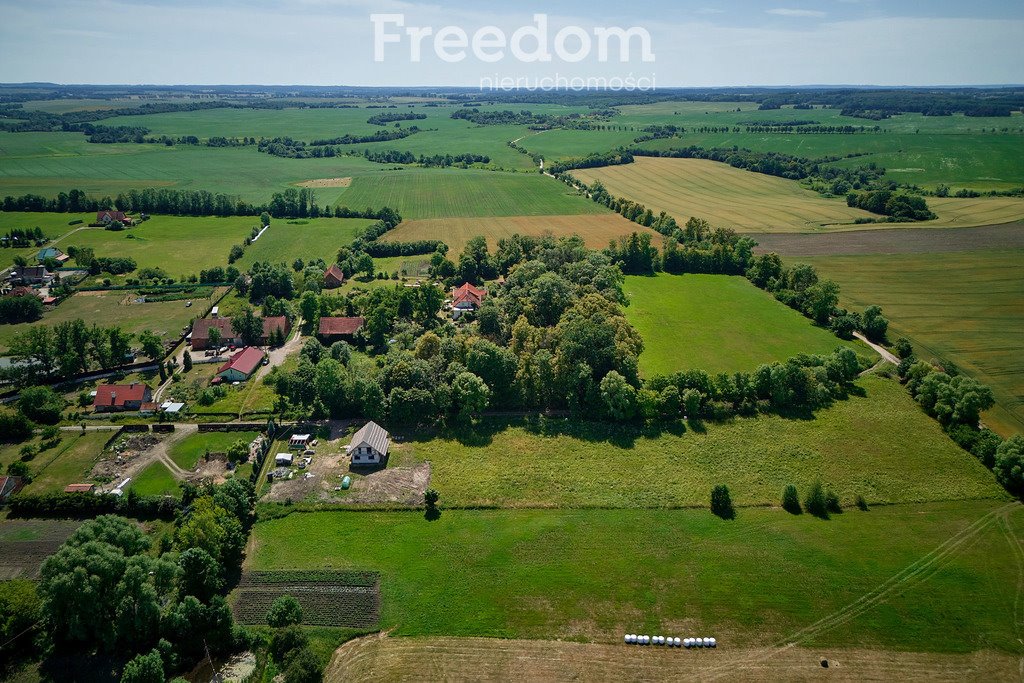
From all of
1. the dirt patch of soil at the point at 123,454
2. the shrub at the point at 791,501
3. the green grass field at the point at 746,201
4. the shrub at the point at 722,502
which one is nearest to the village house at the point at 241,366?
the dirt patch of soil at the point at 123,454

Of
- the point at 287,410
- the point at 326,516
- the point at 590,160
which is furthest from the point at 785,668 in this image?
the point at 590,160

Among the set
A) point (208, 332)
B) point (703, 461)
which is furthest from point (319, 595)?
point (208, 332)

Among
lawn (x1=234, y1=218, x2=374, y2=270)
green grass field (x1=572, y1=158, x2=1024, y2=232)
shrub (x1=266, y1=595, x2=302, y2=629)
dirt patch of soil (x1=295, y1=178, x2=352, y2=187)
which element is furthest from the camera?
dirt patch of soil (x1=295, y1=178, x2=352, y2=187)

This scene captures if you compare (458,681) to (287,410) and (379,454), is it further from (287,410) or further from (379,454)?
(287,410)

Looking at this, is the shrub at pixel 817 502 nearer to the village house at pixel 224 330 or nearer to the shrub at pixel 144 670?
the shrub at pixel 144 670

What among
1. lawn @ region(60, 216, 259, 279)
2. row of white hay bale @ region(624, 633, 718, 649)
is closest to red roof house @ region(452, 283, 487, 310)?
lawn @ region(60, 216, 259, 279)

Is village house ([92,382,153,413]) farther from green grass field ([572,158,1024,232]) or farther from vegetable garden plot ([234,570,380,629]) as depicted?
green grass field ([572,158,1024,232])
